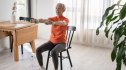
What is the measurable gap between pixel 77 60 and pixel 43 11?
1.88 metres

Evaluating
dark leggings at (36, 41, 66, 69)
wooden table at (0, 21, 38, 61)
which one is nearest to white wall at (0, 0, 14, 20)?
wooden table at (0, 21, 38, 61)

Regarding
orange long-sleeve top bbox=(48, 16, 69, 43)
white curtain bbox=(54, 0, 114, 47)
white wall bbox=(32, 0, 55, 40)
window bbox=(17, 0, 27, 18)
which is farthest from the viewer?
window bbox=(17, 0, 27, 18)

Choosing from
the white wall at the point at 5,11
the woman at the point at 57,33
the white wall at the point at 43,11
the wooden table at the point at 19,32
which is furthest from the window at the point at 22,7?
the woman at the point at 57,33

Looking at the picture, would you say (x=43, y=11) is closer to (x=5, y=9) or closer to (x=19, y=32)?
(x=5, y=9)

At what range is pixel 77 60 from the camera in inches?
137

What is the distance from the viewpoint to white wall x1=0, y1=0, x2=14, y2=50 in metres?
3.88

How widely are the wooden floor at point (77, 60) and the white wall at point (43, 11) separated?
2.97 feet

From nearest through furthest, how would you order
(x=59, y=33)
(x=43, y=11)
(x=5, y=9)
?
(x=59, y=33), (x=5, y=9), (x=43, y=11)

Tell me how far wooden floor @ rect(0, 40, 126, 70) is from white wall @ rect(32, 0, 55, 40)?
2.97ft

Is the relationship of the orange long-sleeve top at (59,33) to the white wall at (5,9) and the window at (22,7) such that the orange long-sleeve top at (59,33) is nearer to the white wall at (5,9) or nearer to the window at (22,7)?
the white wall at (5,9)

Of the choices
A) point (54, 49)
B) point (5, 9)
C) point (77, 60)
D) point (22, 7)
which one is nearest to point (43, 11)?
point (22, 7)

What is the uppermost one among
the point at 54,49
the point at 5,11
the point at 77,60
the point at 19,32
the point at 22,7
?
the point at 22,7

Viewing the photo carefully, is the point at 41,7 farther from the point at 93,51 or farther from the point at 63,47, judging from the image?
the point at 63,47

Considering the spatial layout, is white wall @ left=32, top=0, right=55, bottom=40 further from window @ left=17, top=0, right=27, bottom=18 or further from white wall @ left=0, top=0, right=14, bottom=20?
white wall @ left=0, top=0, right=14, bottom=20
